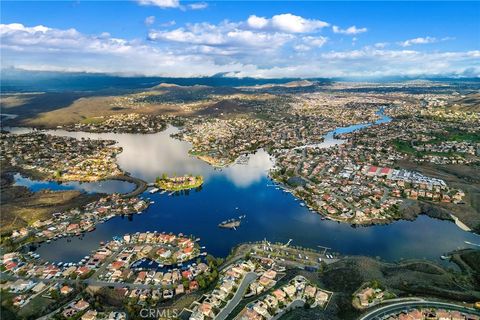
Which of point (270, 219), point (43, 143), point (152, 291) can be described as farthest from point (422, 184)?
point (43, 143)

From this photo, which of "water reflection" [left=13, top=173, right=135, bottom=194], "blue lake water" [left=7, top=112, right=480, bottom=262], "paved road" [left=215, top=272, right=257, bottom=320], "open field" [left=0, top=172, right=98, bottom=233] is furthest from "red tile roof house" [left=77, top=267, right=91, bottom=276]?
"water reflection" [left=13, top=173, right=135, bottom=194]

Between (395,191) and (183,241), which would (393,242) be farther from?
(183,241)

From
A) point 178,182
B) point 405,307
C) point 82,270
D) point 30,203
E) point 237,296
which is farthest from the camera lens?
point 178,182

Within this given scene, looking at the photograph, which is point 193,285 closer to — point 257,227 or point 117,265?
Result: point 117,265

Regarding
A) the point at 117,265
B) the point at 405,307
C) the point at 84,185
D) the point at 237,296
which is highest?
the point at 84,185

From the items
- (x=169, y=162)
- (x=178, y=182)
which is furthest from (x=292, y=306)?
(x=169, y=162)

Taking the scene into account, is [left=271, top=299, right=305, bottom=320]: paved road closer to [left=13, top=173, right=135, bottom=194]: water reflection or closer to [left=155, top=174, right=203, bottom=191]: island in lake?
[left=155, top=174, right=203, bottom=191]: island in lake

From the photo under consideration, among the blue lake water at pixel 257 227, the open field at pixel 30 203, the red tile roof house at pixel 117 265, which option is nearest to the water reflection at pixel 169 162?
the blue lake water at pixel 257 227
